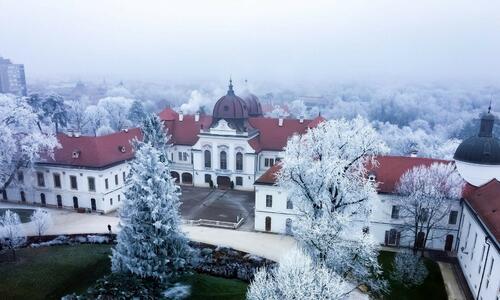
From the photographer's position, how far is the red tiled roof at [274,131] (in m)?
50.2

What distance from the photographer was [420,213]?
28.6 metres

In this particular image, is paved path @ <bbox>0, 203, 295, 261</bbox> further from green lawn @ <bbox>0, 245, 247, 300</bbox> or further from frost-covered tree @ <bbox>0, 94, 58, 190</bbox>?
frost-covered tree @ <bbox>0, 94, 58, 190</bbox>

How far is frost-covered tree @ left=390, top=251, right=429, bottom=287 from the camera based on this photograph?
1046 inches

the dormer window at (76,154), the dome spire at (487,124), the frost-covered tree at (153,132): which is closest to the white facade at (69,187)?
the dormer window at (76,154)

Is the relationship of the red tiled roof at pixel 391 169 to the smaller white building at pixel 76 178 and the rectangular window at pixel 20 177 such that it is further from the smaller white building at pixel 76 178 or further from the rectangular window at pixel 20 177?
the rectangular window at pixel 20 177

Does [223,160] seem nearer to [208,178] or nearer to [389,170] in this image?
[208,178]

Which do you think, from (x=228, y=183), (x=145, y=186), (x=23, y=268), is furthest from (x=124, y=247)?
(x=228, y=183)

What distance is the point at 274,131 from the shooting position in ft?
170

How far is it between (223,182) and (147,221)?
27952 millimetres

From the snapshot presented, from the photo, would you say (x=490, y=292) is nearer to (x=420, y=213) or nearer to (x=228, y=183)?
(x=420, y=213)

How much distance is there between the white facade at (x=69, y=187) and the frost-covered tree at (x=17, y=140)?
196 centimetres

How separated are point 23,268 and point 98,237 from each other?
259 inches

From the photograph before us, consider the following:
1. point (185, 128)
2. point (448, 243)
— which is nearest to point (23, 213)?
point (185, 128)

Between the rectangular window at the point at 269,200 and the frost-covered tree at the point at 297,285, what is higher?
the frost-covered tree at the point at 297,285
